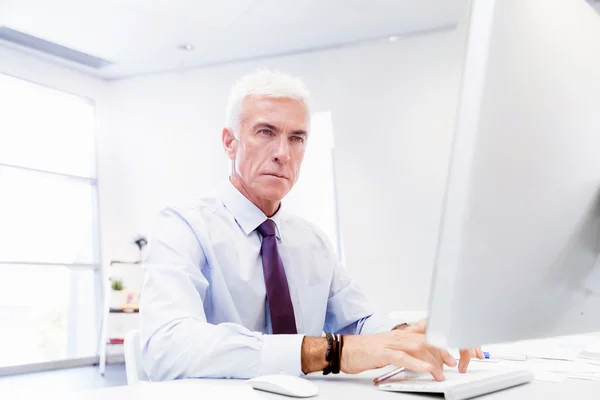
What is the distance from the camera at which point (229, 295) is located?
4.96 ft

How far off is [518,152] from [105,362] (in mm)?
6870

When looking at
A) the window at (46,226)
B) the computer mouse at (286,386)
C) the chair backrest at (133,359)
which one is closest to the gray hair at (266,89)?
the chair backrest at (133,359)

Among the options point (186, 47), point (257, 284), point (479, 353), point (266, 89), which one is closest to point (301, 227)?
point (257, 284)

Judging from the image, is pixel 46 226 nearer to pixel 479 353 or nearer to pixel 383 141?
pixel 383 141

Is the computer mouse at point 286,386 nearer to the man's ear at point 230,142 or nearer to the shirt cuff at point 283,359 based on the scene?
the shirt cuff at point 283,359

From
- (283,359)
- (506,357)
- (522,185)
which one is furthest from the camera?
(506,357)

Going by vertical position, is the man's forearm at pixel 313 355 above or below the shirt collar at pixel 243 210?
below

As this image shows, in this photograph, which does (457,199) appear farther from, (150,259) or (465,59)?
(150,259)

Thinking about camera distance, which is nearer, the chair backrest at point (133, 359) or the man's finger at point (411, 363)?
the man's finger at point (411, 363)

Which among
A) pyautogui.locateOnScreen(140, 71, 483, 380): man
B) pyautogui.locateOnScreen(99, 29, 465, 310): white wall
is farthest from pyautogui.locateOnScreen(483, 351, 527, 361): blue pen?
pyautogui.locateOnScreen(99, 29, 465, 310): white wall

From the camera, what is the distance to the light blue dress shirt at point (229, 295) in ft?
3.57

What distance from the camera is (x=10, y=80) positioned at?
6.74 m

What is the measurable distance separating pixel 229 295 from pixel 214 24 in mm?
4814

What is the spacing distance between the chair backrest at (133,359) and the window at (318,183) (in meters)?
4.95
